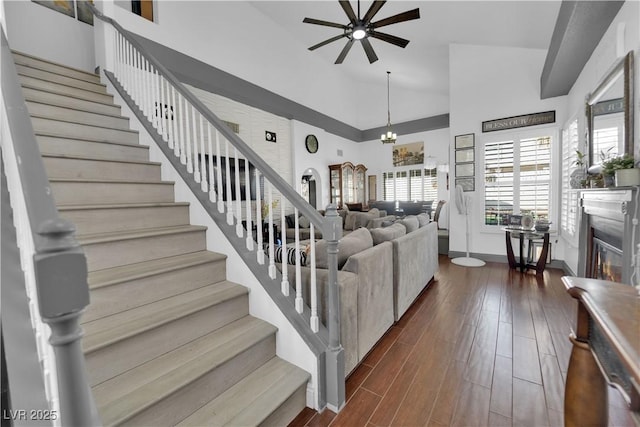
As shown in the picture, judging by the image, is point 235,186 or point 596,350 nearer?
point 596,350

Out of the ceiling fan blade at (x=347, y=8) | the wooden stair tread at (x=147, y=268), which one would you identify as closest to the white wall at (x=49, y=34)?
the ceiling fan blade at (x=347, y=8)

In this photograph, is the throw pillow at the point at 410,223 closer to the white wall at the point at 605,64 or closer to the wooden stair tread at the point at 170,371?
the white wall at the point at 605,64

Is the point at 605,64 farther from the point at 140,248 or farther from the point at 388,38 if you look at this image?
the point at 140,248

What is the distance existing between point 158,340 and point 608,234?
379cm

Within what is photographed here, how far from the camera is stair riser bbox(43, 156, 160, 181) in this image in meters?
2.03

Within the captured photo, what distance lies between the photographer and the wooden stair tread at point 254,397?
4.25ft

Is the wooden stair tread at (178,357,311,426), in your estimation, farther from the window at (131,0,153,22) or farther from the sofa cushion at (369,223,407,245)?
the window at (131,0,153,22)

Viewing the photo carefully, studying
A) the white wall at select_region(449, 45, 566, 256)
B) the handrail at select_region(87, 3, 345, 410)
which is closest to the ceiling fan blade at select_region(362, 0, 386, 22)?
the handrail at select_region(87, 3, 345, 410)

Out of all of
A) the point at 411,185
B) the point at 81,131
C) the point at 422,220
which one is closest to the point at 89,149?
the point at 81,131

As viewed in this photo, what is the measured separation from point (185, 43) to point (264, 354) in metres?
4.83

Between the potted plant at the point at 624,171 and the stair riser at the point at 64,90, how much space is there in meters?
4.80

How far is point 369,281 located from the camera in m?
2.12

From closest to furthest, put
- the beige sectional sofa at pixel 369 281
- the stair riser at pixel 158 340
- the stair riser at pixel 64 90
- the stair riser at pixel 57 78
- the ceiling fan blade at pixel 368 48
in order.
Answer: the stair riser at pixel 158 340 → the beige sectional sofa at pixel 369 281 → the stair riser at pixel 64 90 → the stair riser at pixel 57 78 → the ceiling fan blade at pixel 368 48

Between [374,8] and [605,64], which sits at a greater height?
[374,8]
